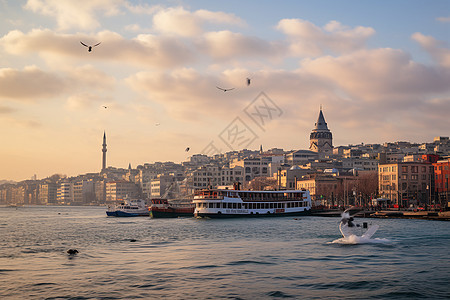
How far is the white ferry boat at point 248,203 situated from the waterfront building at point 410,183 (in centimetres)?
3026

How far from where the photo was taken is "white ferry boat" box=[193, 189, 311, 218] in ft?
288

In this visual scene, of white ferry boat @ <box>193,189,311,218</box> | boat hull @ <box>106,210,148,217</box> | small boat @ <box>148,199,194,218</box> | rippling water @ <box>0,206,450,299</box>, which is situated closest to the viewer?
rippling water @ <box>0,206,450,299</box>

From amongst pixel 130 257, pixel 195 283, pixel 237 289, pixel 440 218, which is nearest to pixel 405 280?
A: pixel 237 289

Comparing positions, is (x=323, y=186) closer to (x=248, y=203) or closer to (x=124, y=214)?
(x=124, y=214)

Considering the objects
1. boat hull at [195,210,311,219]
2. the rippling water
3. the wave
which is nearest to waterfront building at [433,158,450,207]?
boat hull at [195,210,311,219]

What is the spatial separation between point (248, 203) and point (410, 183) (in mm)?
46135

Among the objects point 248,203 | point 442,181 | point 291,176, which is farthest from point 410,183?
point 291,176

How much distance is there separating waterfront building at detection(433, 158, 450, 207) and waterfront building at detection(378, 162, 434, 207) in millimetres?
4382

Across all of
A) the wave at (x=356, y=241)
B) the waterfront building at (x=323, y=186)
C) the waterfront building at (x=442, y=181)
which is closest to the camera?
the wave at (x=356, y=241)

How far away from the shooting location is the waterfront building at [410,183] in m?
120

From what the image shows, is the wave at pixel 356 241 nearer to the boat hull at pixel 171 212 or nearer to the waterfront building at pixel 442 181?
the boat hull at pixel 171 212

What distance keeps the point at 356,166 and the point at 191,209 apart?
94166 millimetres

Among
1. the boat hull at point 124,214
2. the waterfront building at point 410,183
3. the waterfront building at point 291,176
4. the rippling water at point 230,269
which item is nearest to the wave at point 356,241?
the rippling water at point 230,269

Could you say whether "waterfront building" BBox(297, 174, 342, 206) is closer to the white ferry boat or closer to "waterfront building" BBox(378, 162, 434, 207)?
"waterfront building" BBox(378, 162, 434, 207)
